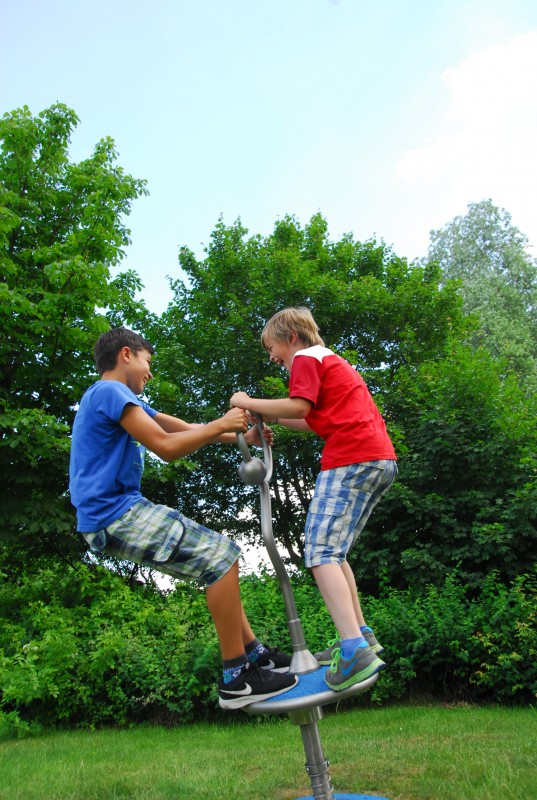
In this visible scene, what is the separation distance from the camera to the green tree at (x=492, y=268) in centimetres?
2126

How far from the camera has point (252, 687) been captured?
238 centimetres

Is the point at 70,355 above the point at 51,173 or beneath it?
beneath

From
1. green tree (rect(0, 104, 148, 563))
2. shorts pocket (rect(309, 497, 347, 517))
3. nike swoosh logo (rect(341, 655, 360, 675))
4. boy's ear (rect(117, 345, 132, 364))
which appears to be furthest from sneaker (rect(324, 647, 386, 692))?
green tree (rect(0, 104, 148, 563))

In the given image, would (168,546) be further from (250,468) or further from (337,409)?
(337,409)

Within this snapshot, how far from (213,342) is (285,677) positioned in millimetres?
13488

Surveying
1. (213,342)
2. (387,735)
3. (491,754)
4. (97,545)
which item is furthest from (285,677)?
(213,342)

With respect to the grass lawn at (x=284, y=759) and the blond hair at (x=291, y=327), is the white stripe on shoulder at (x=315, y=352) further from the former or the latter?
the grass lawn at (x=284, y=759)

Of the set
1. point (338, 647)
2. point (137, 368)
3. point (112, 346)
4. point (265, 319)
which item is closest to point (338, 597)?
point (338, 647)

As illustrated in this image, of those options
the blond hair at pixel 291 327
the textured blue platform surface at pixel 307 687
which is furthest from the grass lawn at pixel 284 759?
the blond hair at pixel 291 327

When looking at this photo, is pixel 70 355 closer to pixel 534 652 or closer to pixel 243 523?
pixel 534 652

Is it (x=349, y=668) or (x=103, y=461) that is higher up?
(x=103, y=461)

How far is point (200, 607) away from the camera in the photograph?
7.76 m

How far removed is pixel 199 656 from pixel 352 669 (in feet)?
15.7

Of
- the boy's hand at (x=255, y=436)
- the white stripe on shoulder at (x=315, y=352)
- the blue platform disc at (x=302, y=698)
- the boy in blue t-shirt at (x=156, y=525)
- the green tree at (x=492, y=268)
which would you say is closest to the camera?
the blue platform disc at (x=302, y=698)
